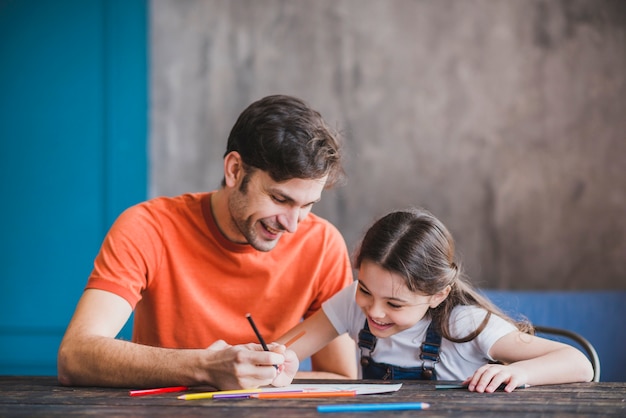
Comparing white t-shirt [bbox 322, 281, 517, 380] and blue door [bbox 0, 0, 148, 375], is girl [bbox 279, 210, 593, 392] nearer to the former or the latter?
white t-shirt [bbox 322, 281, 517, 380]

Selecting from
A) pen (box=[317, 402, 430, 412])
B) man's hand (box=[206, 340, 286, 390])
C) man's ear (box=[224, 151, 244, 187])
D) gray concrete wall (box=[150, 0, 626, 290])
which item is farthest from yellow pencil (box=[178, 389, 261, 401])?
gray concrete wall (box=[150, 0, 626, 290])

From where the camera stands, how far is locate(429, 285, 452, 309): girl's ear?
1.76m

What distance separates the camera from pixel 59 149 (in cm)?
364

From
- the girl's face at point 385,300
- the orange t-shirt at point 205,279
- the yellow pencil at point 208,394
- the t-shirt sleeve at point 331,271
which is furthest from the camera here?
the t-shirt sleeve at point 331,271

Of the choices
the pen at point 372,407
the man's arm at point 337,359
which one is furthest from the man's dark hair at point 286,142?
the pen at point 372,407

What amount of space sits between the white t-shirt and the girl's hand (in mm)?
237

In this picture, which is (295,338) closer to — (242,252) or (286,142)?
(242,252)

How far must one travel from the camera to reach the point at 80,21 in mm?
3641

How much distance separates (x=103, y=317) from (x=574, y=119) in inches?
107

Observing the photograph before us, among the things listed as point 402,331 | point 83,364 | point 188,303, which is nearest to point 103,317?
point 83,364

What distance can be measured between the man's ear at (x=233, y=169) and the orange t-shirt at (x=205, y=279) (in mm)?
114

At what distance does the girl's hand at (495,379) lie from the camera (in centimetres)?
142

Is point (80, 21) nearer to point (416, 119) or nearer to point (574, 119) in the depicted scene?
point (416, 119)

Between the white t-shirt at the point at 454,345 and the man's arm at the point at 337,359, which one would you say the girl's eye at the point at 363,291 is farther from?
the man's arm at the point at 337,359
